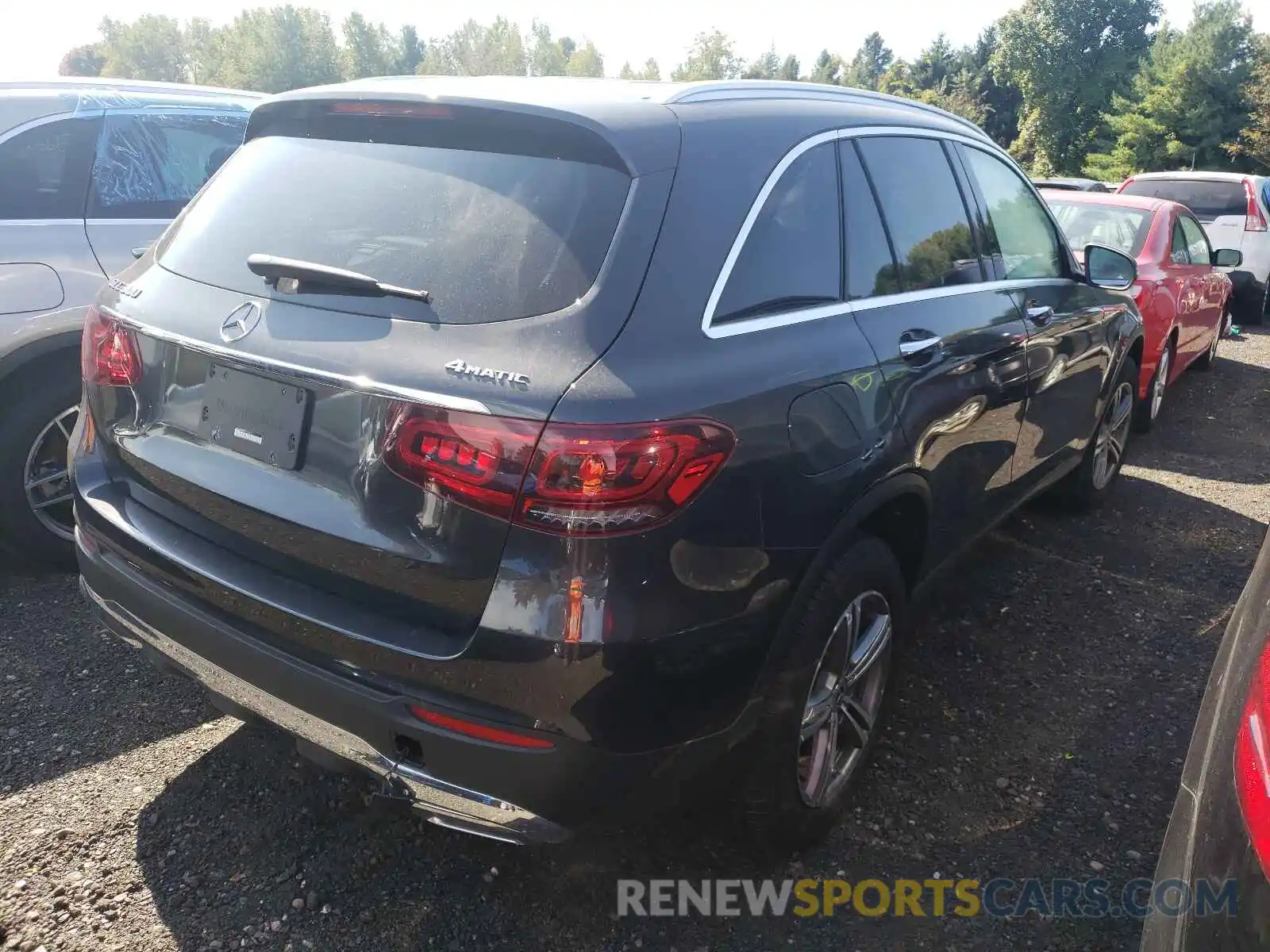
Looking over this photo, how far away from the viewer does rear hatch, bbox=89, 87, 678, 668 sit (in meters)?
1.80

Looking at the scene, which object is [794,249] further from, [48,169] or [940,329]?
[48,169]

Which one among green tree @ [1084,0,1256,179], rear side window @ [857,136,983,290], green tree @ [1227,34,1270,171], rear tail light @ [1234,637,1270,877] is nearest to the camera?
rear tail light @ [1234,637,1270,877]

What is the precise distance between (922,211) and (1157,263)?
412 centimetres

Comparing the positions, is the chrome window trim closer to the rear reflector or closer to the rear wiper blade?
the rear wiper blade

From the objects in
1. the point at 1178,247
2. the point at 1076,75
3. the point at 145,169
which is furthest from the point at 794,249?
the point at 1076,75

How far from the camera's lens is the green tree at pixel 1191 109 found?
3666 cm

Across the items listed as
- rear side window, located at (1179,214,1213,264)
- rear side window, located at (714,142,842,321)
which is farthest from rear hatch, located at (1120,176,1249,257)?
rear side window, located at (714,142,842,321)

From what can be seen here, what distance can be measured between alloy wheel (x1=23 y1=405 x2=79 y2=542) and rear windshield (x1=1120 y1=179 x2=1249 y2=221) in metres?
11.3

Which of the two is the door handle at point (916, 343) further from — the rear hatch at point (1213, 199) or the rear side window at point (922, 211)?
the rear hatch at point (1213, 199)

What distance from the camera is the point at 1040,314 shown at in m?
3.59

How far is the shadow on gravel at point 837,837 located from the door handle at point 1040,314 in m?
1.19

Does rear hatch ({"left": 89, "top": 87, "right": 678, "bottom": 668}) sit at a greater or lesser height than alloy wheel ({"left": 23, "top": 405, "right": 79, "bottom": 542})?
greater

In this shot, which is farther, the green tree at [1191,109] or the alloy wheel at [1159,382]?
the green tree at [1191,109]

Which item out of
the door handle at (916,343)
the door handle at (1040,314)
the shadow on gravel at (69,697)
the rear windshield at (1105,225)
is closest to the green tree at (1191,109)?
the rear windshield at (1105,225)
